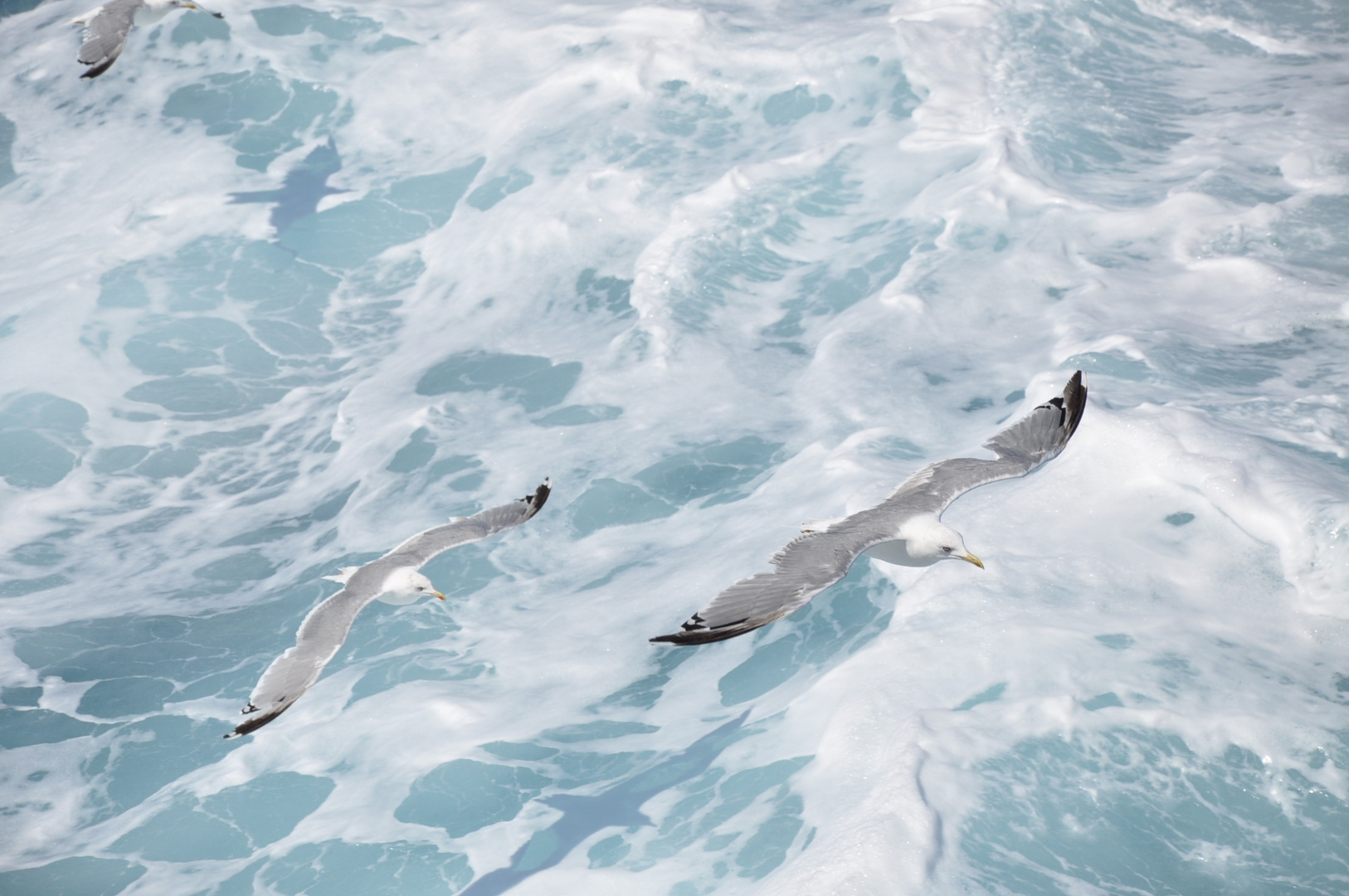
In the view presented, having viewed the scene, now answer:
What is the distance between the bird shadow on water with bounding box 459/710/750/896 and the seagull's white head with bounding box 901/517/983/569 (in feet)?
6.78

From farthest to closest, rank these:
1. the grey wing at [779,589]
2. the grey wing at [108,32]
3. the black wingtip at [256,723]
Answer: the grey wing at [108,32], the black wingtip at [256,723], the grey wing at [779,589]

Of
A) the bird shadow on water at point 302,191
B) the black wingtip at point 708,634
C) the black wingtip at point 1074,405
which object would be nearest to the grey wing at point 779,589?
the black wingtip at point 708,634

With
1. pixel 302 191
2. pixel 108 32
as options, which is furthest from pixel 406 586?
pixel 302 191

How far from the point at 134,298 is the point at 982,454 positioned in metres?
11.3

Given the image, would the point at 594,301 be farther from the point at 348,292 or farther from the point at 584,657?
the point at 584,657

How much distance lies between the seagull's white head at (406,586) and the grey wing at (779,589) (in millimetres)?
2863

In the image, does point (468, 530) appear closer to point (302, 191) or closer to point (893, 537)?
point (893, 537)

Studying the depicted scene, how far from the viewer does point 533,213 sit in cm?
1583

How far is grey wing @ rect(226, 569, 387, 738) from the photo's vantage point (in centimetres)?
697

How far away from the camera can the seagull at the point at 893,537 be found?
20.4ft

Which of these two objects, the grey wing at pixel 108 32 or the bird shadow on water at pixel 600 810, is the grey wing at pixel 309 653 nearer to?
the bird shadow on water at pixel 600 810

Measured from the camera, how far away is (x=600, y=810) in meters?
8.31

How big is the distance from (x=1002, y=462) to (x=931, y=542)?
0.97 meters

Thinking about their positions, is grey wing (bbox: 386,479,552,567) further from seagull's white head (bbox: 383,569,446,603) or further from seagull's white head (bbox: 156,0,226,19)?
seagull's white head (bbox: 156,0,226,19)
